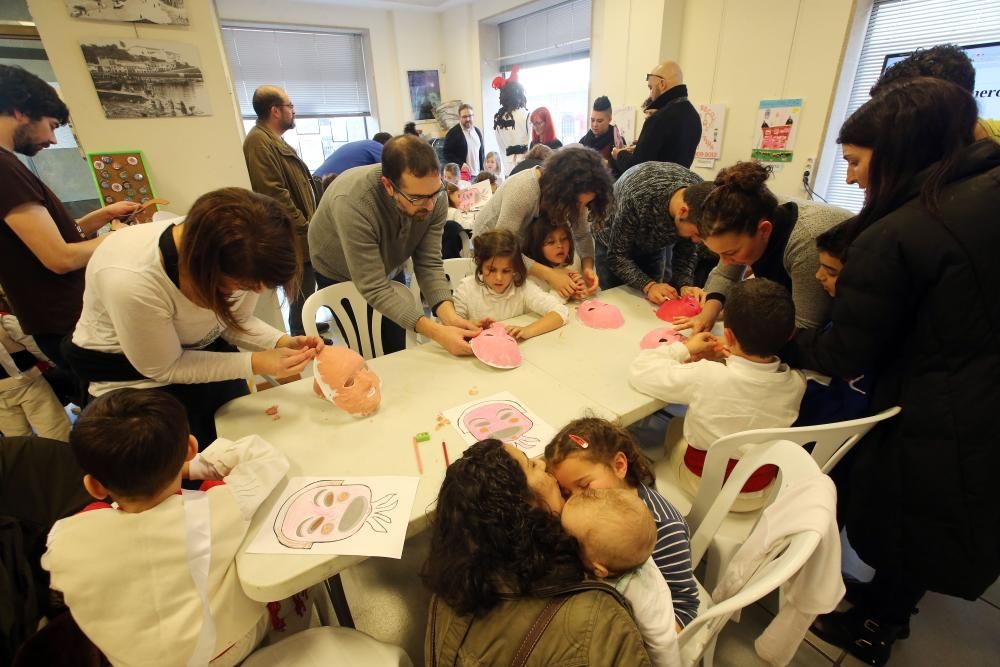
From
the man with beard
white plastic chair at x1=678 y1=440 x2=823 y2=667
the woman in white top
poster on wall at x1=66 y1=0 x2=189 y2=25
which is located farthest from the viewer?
poster on wall at x1=66 y1=0 x2=189 y2=25

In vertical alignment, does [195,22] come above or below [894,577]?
above

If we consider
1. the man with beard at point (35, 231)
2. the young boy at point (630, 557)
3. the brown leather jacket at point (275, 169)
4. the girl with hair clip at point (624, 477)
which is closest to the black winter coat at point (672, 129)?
the brown leather jacket at point (275, 169)

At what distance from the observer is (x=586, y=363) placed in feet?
5.33

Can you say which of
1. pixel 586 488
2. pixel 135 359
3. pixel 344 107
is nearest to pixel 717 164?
pixel 586 488

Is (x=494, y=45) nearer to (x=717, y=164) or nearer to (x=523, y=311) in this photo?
(x=717, y=164)

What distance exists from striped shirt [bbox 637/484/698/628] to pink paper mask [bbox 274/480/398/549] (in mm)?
598

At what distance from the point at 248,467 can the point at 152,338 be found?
0.44 metres

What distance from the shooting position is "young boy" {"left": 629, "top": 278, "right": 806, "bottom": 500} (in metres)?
1.27

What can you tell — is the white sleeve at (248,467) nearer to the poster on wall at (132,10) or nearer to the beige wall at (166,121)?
the beige wall at (166,121)

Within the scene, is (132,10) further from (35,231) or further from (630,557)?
(630,557)

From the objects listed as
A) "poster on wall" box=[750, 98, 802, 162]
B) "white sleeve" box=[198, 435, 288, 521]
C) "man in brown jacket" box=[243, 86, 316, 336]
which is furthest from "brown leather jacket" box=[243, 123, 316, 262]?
"poster on wall" box=[750, 98, 802, 162]

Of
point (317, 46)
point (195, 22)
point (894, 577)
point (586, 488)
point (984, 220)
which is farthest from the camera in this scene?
point (317, 46)

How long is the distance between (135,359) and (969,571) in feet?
6.96

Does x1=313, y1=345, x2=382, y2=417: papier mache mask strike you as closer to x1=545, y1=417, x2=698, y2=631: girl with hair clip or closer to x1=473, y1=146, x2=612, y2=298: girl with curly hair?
x1=545, y1=417, x2=698, y2=631: girl with hair clip
